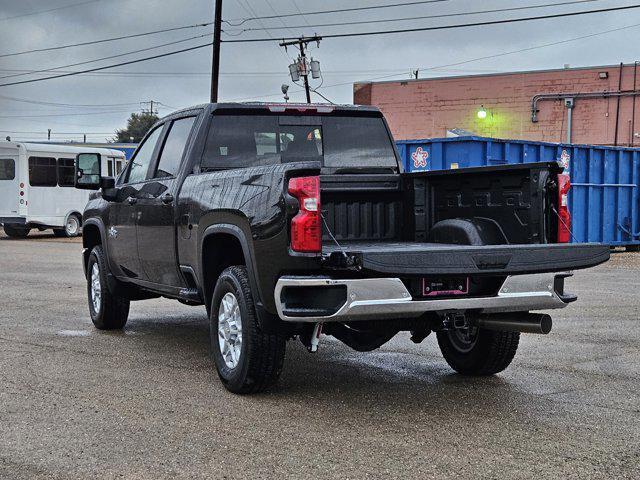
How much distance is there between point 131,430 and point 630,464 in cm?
279

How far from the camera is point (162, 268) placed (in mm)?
7945

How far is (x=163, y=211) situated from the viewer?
25.5ft

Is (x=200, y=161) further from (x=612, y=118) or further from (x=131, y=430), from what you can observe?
(x=612, y=118)

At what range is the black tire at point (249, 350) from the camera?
6.16 meters

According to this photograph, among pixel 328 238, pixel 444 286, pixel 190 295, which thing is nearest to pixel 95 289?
pixel 190 295

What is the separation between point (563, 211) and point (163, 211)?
10.7 ft

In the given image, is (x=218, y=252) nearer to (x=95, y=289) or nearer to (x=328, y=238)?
(x=328, y=238)

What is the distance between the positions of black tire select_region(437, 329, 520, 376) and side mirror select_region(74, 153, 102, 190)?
146 inches

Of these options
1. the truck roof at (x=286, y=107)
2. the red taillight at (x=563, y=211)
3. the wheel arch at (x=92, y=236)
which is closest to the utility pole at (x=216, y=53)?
the wheel arch at (x=92, y=236)

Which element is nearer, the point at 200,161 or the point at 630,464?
the point at 630,464

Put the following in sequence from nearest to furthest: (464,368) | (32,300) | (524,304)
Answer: (524,304) < (464,368) < (32,300)

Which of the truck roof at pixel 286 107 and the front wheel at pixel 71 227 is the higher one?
the truck roof at pixel 286 107

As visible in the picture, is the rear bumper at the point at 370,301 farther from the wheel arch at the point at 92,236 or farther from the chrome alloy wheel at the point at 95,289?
the chrome alloy wheel at the point at 95,289

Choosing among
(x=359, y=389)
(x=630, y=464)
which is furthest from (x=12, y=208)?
(x=630, y=464)
